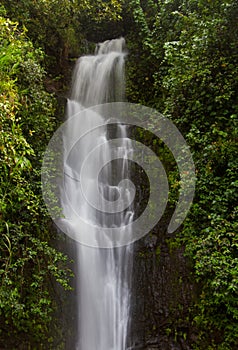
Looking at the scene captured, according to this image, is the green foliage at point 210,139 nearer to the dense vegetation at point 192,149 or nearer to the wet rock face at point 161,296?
the dense vegetation at point 192,149

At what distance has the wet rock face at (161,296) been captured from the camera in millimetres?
4348

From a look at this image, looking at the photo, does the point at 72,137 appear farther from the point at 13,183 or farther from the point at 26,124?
the point at 13,183

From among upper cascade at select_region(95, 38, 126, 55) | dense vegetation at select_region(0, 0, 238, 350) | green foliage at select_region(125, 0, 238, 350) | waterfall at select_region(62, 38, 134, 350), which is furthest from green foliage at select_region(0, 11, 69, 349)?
upper cascade at select_region(95, 38, 126, 55)

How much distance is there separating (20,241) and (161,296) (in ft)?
6.30

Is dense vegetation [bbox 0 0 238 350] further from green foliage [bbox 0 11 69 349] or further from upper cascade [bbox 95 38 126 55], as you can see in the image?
upper cascade [bbox 95 38 126 55]

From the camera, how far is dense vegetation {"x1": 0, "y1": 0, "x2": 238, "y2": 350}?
3.90 m

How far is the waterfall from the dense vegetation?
0.47 meters

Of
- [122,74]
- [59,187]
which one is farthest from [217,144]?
[122,74]

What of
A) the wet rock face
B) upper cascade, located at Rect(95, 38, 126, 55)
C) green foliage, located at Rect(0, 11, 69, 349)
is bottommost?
the wet rock face

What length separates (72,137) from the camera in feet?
20.2

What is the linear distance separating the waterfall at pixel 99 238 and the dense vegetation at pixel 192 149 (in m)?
0.47

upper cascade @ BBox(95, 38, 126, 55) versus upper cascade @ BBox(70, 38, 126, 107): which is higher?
upper cascade @ BBox(95, 38, 126, 55)

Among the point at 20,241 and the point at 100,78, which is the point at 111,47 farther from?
the point at 20,241

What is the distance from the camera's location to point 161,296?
455cm
